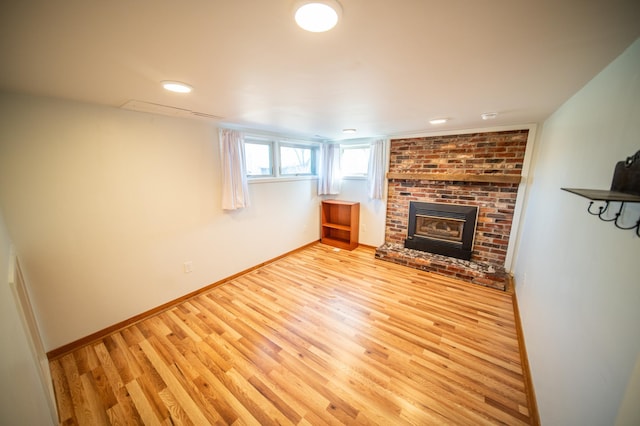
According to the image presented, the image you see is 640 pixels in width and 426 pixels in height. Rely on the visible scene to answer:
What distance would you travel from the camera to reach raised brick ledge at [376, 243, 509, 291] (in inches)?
114

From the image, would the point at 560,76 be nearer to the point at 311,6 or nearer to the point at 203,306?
the point at 311,6

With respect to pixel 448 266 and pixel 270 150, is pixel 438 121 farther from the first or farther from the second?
pixel 270 150

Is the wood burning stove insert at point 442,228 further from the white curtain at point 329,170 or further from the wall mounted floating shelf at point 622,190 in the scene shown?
the wall mounted floating shelf at point 622,190

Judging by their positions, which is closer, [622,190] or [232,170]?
[622,190]

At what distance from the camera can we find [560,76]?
1272 millimetres

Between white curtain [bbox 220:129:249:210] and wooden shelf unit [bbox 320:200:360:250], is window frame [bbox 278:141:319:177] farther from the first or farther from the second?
white curtain [bbox 220:129:249:210]

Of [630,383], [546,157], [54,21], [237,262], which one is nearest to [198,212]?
[237,262]

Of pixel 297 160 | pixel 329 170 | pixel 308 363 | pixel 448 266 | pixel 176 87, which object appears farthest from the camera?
pixel 329 170

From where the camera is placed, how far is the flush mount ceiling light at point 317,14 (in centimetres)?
70

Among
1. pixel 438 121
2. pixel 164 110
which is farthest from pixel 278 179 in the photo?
pixel 438 121

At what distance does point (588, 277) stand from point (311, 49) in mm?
1688

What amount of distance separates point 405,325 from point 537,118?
2.70 meters

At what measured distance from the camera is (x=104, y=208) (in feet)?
6.48

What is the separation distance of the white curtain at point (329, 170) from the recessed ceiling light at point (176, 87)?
2902mm
